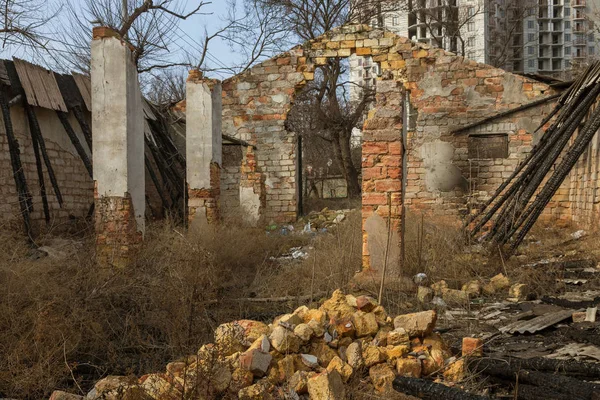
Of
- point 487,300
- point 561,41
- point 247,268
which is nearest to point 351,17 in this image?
point 247,268

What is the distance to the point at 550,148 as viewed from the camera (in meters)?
10.0

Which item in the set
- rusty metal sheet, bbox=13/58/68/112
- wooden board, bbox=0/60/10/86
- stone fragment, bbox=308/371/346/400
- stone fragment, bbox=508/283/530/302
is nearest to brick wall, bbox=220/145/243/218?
rusty metal sheet, bbox=13/58/68/112

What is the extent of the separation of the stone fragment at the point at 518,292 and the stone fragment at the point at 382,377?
3.20 meters

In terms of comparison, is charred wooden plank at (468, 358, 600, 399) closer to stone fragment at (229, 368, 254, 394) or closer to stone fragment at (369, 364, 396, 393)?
stone fragment at (369, 364, 396, 393)

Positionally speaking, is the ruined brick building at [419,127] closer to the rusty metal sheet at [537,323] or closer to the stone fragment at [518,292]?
the stone fragment at [518,292]

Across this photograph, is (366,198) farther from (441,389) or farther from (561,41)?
(561,41)

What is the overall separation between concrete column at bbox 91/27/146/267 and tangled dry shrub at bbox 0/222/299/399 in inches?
26.5

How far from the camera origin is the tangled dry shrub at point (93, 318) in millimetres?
4242

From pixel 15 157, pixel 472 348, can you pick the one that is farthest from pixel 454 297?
pixel 15 157

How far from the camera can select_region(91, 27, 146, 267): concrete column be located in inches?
304

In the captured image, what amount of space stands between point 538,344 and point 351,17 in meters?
20.3

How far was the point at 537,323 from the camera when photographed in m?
5.42

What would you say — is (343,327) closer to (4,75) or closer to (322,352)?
(322,352)

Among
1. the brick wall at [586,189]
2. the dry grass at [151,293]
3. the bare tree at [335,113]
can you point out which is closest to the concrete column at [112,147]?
the dry grass at [151,293]
